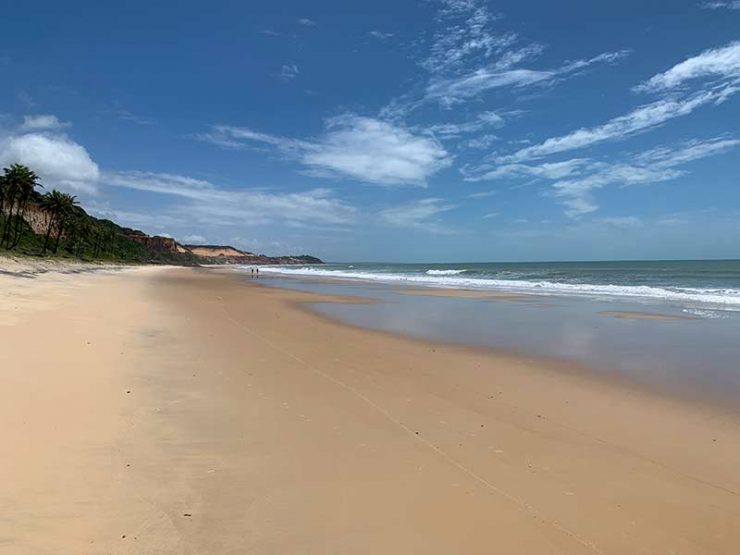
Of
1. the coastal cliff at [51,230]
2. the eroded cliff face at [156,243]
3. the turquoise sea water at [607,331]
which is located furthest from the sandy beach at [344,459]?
the eroded cliff face at [156,243]

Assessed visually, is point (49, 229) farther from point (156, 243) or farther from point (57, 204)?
point (156, 243)

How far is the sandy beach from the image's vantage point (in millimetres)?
3590

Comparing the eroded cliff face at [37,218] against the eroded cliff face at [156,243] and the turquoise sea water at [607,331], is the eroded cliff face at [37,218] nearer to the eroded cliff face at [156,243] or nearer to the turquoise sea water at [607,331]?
the eroded cliff face at [156,243]

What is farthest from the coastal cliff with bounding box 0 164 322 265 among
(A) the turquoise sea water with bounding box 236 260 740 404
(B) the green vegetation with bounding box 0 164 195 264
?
(A) the turquoise sea water with bounding box 236 260 740 404

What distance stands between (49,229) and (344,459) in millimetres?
71491

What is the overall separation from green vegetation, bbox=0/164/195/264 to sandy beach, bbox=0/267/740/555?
50.6m

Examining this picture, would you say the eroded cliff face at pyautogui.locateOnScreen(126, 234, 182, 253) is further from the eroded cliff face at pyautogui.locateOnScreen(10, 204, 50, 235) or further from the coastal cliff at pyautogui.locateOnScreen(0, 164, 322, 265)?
the eroded cliff face at pyautogui.locateOnScreen(10, 204, 50, 235)

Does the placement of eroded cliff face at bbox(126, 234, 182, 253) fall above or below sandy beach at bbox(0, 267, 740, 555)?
above

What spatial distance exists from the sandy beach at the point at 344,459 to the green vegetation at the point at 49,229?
50.6 m

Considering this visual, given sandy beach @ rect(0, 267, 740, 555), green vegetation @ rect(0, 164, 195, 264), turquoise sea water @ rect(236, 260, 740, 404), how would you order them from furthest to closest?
green vegetation @ rect(0, 164, 195, 264), turquoise sea water @ rect(236, 260, 740, 404), sandy beach @ rect(0, 267, 740, 555)

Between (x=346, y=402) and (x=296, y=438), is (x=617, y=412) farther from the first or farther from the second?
(x=296, y=438)

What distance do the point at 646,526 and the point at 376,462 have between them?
8.06 ft

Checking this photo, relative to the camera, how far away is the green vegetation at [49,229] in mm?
56156

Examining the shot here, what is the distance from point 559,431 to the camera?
237 inches
